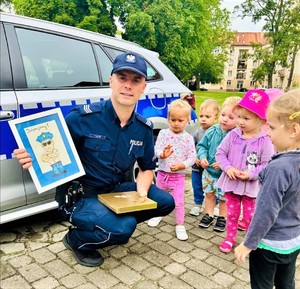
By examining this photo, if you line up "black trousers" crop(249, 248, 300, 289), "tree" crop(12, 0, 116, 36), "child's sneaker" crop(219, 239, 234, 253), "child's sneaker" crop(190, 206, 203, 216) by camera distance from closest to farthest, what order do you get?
1. "black trousers" crop(249, 248, 300, 289)
2. "child's sneaker" crop(219, 239, 234, 253)
3. "child's sneaker" crop(190, 206, 203, 216)
4. "tree" crop(12, 0, 116, 36)

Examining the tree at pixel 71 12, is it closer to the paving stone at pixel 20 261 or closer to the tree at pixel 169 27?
the tree at pixel 169 27

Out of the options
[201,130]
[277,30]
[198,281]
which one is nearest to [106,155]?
[198,281]

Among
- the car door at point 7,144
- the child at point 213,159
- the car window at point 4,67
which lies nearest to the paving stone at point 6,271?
the car door at point 7,144

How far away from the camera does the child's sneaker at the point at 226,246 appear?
282 cm

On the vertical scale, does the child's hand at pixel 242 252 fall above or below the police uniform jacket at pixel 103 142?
below

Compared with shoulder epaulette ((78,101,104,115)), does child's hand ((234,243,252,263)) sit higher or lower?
lower

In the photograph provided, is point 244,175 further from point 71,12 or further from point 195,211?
point 71,12

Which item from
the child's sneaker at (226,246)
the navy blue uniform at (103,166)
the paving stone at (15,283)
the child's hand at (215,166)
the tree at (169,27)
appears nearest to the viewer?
the paving stone at (15,283)

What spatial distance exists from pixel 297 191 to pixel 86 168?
1599 mm

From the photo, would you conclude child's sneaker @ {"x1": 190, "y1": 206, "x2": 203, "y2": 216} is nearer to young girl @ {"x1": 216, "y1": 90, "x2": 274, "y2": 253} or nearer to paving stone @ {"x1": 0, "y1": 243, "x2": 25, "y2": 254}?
young girl @ {"x1": 216, "y1": 90, "x2": 274, "y2": 253}

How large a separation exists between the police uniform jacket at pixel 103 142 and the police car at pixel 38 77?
384mm

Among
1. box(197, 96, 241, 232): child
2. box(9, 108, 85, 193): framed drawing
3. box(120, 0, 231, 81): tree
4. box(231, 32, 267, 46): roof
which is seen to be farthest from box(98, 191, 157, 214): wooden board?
box(231, 32, 267, 46): roof

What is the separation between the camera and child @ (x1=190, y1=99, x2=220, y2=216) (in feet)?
11.3

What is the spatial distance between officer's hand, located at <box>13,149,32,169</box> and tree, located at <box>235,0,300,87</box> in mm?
26499
